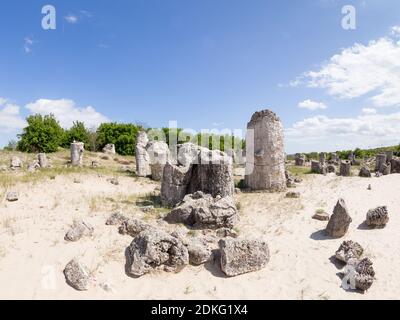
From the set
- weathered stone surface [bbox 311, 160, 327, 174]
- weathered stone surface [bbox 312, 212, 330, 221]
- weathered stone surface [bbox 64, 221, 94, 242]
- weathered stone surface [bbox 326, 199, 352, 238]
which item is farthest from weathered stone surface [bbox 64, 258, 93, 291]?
weathered stone surface [bbox 311, 160, 327, 174]

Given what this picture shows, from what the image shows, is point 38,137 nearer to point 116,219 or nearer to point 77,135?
point 77,135

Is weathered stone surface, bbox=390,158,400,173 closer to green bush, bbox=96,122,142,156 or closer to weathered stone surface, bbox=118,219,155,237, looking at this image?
weathered stone surface, bbox=118,219,155,237

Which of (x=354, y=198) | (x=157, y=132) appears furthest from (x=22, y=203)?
(x=157, y=132)

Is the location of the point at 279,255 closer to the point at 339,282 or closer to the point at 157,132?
the point at 339,282

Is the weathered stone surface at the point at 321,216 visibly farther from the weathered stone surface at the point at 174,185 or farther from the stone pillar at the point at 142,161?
the stone pillar at the point at 142,161

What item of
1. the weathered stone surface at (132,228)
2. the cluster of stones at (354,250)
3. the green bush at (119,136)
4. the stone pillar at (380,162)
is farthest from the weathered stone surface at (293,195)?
the green bush at (119,136)

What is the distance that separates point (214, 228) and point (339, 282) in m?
3.33

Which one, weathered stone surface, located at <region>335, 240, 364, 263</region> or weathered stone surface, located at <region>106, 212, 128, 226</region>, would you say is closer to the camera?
weathered stone surface, located at <region>335, 240, 364, 263</region>

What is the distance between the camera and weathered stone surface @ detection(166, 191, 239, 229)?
26.2 feet

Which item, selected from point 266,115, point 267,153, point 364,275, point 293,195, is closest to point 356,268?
point 364,275

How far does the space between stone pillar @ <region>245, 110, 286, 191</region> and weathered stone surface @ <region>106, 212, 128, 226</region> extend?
6919 millimetres

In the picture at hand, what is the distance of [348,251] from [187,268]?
139 inches

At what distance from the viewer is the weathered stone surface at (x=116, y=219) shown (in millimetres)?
7619

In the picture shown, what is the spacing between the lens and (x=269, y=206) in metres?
10.3
